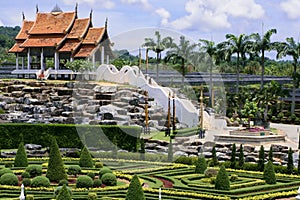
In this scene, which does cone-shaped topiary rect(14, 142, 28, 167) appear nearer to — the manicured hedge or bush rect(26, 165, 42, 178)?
bush rect(26, 165, 42, 178)

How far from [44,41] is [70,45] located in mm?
3212

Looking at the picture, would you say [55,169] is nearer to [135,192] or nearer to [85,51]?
[135,192]

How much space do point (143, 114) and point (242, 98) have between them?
15268 mm

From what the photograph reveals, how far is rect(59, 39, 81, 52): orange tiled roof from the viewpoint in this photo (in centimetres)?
6730

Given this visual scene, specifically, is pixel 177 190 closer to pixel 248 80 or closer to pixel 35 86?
pixel 35 86

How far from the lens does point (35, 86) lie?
6084 cm

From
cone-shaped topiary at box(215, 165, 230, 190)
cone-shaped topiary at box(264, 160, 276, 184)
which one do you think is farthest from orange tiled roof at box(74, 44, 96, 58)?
cone-shaped topiary at box(215, 165, 230, 190)

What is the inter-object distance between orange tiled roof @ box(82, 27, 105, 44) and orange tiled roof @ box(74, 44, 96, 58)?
535 mm

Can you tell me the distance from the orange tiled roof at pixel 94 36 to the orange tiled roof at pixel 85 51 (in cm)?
53

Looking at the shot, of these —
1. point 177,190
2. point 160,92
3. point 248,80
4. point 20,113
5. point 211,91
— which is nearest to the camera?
point 177,190

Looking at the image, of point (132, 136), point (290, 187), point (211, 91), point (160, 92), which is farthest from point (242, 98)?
point (290, 187)

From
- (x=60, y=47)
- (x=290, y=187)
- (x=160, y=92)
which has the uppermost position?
(x=60, y=47)

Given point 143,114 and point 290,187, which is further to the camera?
point 143,114

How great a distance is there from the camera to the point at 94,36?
68250mm
